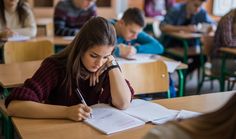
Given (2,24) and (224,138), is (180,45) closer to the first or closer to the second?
(2,24)

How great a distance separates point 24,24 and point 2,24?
0.22 metres

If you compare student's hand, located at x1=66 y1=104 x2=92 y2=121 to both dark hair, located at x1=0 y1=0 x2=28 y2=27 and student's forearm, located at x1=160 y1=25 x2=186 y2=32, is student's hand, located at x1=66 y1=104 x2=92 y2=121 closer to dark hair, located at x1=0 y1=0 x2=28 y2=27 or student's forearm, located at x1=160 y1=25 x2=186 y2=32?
dark hair, located at x1=0 y1=0 x2=28 y2=27

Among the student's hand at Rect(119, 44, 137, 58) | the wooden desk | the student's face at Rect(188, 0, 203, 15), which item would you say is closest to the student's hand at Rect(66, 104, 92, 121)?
the wooden desk

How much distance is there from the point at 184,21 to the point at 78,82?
3.14 m

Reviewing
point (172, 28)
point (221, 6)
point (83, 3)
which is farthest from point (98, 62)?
point (221, 6)

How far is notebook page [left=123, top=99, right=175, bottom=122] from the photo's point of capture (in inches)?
62.6

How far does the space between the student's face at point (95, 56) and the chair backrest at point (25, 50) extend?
1.32 m

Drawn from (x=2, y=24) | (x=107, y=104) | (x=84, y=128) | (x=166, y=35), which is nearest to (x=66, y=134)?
(x=84, y=128)

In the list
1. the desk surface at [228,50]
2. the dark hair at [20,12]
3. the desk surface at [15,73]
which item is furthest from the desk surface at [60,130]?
the dark hair at [20,12]

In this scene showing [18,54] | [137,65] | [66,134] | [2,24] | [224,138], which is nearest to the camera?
[224,138]

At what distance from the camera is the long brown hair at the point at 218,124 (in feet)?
2.70

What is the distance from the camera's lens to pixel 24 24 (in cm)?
387

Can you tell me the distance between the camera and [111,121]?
4.99ft

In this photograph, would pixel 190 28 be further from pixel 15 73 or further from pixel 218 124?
pixel 218 124
